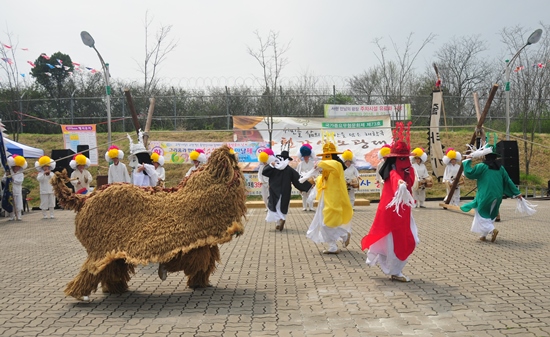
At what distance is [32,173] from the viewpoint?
23516 mm

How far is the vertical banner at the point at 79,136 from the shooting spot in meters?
21.9

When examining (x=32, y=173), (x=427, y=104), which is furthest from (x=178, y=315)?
(x=427, y=104)

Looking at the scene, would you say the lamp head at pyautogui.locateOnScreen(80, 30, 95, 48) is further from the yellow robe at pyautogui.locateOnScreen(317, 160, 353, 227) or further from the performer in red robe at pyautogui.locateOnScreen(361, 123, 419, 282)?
the performer in red robe at pyautogui.locateOnScreen(361, 123, 419, 282)

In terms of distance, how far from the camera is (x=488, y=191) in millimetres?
10336

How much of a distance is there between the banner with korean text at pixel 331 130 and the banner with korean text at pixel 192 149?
20.6 inches

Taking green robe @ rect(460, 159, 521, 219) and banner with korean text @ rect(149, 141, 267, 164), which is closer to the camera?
green robe @ rect(460, 159, 521, 219)

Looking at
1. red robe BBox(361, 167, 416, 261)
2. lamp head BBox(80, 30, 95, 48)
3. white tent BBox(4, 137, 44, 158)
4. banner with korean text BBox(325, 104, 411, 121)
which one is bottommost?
red robe BBox(361, 167, 416, 261)

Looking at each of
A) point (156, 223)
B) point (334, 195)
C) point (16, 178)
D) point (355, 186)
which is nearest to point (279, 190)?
point (355, 186)

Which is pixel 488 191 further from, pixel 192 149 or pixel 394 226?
pixel 192 149

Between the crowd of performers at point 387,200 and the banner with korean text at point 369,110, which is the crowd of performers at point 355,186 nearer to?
the crowd of performers at point 387,200

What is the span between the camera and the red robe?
7113 millimetres

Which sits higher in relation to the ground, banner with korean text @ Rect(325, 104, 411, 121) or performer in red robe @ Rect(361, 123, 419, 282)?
banner with korean text @ Rect(325, 104, 411, 121)

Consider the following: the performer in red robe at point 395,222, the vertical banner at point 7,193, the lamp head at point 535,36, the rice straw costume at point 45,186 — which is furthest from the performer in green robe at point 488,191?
the vertical banner at point 7,193

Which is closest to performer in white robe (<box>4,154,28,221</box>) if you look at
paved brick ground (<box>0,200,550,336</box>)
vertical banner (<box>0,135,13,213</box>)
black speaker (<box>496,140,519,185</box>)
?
vertical banner (<box>0,135,13,213</box>)
